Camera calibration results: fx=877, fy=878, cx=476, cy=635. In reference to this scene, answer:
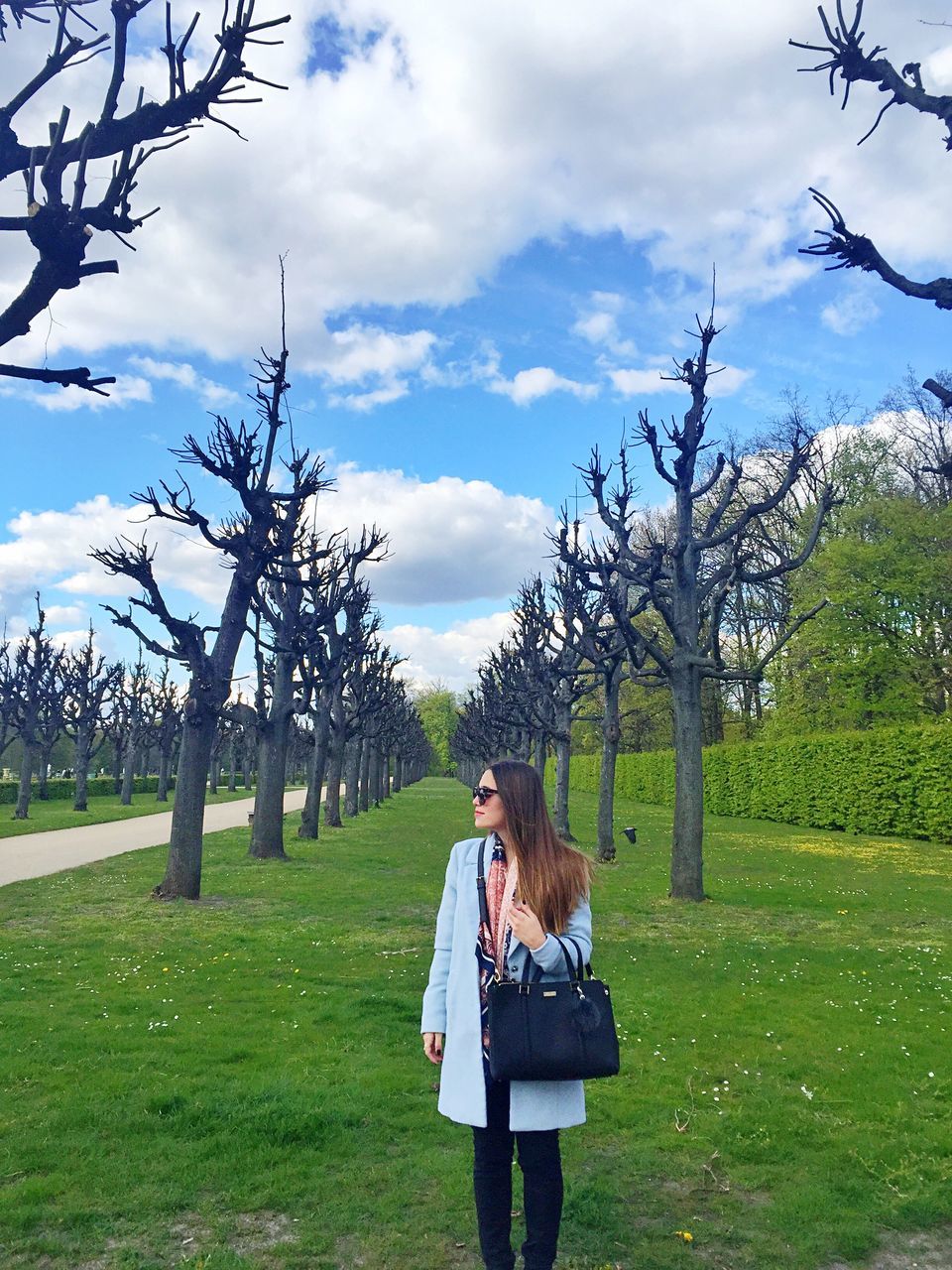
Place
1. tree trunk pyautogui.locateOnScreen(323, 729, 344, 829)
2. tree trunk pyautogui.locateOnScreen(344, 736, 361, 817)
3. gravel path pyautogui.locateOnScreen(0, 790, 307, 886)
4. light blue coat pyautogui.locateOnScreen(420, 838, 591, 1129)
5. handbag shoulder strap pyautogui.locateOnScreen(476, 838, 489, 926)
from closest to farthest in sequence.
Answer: light blue coat pyautogui.locateOnScreen(420, 838, 591, 1129), handbag shoulder strap pyautogui.locateOnScreen(476, 838, 489, 926), gravel path pyautogui.locateOnScreen(0, 790, 307, 886), tree trunk pyautogui.locateOnScreen(323, 729, 344, 829), tree trunk pyautogui.locateOnScreen(344, 736, 361, 817)

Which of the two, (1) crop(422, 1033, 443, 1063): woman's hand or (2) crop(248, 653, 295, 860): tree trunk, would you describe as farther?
(2) crop(248, 653, 295, 860): tree trunk

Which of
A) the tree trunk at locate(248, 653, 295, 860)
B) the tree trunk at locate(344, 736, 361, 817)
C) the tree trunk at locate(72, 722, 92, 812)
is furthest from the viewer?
the tree trunk at locate(72, 722, 92, 812)

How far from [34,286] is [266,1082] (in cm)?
465

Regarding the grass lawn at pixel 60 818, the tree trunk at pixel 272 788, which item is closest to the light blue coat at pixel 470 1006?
the tree trunk at pixel 272 788

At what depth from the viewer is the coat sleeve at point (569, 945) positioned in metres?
2.94

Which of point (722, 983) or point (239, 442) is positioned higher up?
point (239, 442)

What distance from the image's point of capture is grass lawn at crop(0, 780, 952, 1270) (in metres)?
3.78

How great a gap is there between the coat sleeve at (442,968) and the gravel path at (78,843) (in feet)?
45.5

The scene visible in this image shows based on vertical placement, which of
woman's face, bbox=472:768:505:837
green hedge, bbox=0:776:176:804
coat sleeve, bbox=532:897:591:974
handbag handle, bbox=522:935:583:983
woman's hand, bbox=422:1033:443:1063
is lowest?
green hedge, bbox=0:776:176:804

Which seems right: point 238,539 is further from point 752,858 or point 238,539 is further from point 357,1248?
point 752,858

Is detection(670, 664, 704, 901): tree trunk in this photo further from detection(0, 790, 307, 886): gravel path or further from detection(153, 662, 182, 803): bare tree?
detection(153, 662, 182, 803): bare tree

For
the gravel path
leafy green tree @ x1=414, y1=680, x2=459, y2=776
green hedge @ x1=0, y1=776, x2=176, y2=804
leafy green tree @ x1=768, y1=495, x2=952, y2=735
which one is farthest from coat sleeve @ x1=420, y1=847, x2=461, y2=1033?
leafy green tree @ x1=414, y1=680, x2=459, y2=776

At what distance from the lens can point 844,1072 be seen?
588cm

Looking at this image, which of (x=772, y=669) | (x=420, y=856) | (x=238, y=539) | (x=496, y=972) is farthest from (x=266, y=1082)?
(x=772, y=669)
